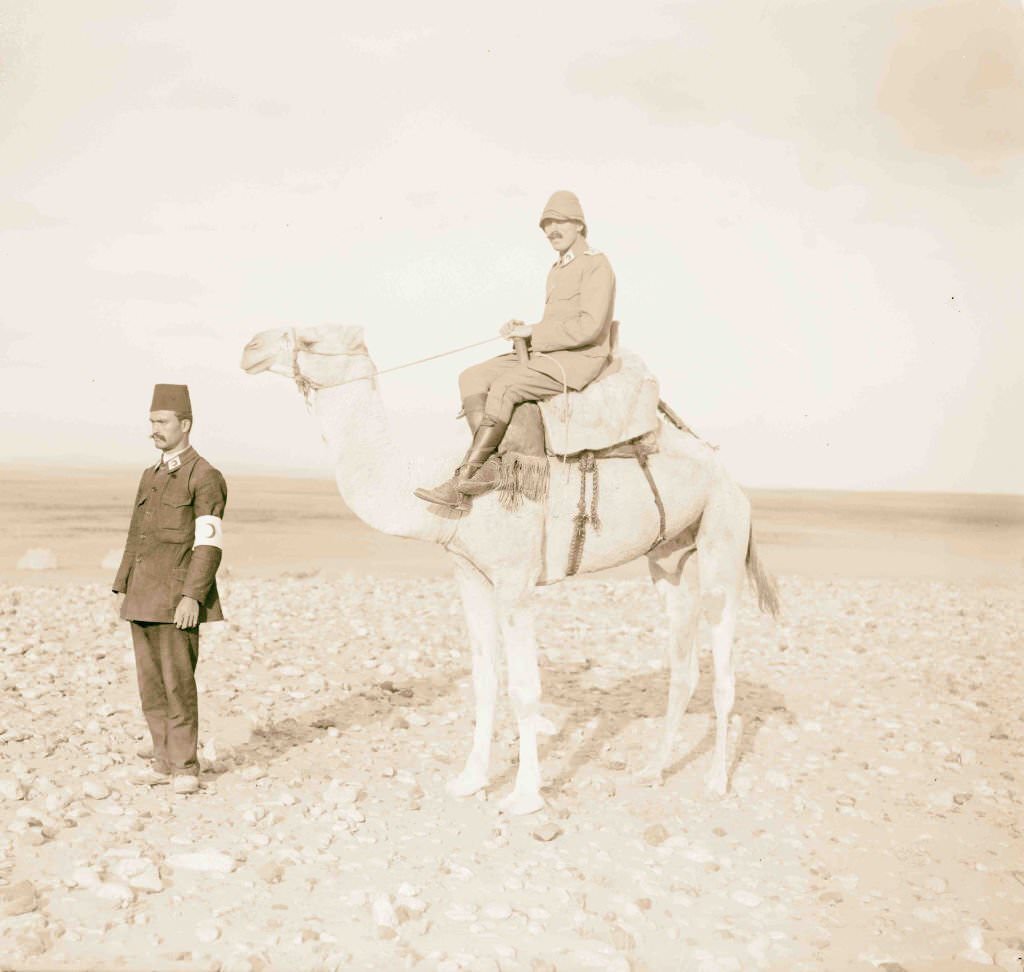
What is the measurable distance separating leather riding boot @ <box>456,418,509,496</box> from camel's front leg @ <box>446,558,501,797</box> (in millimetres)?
612

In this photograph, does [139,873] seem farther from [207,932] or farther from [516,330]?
[516,330]

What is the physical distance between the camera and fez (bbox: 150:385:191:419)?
6.14m

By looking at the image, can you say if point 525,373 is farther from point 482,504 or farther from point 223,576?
point 223,576

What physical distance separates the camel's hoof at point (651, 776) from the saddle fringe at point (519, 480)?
2084mm

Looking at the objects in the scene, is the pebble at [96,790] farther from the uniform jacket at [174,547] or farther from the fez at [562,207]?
the fez at [562,207]

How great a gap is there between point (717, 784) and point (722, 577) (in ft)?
4.28

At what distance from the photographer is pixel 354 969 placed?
172 inches

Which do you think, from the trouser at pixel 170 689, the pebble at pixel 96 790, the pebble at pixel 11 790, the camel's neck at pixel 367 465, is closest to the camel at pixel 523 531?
the camel's neck at pixel 367 465

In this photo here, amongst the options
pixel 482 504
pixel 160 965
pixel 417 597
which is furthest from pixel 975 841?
pixel 417 597

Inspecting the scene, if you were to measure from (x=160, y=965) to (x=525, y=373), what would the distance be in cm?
345

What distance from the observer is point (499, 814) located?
622cm

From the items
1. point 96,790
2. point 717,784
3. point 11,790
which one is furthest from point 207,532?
point 717,784

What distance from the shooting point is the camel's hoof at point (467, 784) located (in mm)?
6492

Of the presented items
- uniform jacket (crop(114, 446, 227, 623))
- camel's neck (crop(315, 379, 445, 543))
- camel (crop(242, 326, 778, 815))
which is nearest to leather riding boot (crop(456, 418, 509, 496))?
camel (crop(242, 326, 778, 815))
